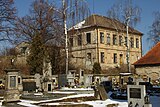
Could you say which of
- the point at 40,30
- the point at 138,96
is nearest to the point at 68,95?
the point at 138,96

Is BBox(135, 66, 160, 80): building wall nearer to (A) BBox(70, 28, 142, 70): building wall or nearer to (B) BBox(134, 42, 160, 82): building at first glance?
(B) BBox(134, 42, 160, 82): building

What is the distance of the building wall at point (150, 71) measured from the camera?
34438 millimetres

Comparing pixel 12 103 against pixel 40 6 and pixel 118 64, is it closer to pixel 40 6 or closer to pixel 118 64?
pixel 40 6

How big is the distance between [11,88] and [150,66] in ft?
70.5

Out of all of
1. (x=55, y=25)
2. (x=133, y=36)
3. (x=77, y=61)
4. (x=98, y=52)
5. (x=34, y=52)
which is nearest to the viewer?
(x=34, y=52)

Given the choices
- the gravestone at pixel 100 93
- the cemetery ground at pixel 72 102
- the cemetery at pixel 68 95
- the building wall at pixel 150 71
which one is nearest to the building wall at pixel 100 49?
the building wall at pixel 150 71

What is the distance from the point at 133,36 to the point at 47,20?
22.4 metres

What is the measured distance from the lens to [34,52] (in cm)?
3173

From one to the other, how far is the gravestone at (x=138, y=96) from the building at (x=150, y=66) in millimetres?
22753

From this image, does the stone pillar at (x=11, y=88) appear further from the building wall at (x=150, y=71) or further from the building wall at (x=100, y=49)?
the building wall at (x=100, y=49)

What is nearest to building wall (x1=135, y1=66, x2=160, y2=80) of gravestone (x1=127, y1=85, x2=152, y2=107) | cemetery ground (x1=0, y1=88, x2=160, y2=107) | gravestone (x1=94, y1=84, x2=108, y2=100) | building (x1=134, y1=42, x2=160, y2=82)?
building (x1=134, y1=42, x2=160, y2=82)

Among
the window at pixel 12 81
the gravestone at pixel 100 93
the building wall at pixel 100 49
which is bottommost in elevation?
the gravestone at pixel 100 93

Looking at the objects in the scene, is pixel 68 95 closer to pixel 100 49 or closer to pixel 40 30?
pixel 40 30

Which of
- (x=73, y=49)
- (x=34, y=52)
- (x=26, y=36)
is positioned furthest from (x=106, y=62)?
(x=34, y=52)
